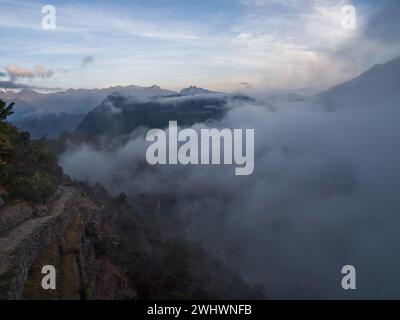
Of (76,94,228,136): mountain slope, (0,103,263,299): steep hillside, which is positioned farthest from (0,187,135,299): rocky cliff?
(76,94,228,136): mountain slope

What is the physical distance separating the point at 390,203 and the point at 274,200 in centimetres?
3985

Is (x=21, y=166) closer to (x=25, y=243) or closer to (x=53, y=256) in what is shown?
(x=53, y=256)

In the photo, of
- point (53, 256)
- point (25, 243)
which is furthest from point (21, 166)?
point (25, 243)

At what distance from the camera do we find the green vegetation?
17.2 meters

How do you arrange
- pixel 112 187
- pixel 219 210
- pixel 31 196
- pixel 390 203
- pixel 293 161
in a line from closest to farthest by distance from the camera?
pixel 31 196, pixel 112 187, pixel 219 210, pixel 390 203, pixel 293 161

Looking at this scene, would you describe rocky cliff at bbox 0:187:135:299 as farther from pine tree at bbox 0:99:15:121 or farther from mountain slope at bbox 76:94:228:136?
mountain slope at bbox 76:94:228:136

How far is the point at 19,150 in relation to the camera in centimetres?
2156

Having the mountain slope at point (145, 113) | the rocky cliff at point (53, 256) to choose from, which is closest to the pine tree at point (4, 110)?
the rocky cliff at point (53, 256)

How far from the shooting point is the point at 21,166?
66.4 ft

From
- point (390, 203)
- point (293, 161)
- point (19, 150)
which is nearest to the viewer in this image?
point (19, 150)

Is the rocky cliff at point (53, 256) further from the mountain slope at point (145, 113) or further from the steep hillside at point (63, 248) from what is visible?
the mountain slope at point (145, 113)
